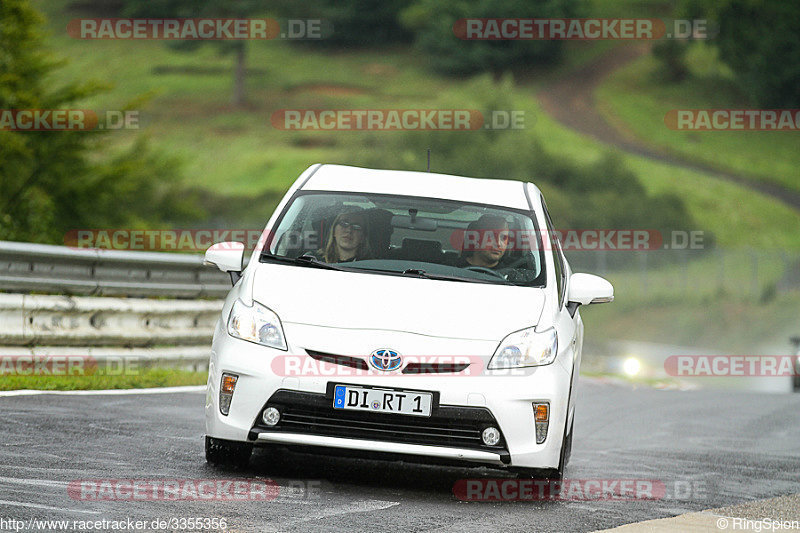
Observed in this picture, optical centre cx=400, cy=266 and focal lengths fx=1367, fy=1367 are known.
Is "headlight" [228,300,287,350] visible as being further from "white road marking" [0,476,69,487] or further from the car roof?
the car roof

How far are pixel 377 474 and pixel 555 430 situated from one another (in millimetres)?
1266

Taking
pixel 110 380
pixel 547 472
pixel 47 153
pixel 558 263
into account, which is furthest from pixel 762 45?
pixel 547 472

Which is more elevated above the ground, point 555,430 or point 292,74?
point 292,74

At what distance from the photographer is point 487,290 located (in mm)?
7566

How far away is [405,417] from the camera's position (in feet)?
22.7

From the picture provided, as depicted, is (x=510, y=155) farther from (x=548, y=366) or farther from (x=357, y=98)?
(x=548, y=366)

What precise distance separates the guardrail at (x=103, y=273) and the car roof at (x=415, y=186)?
343 cm

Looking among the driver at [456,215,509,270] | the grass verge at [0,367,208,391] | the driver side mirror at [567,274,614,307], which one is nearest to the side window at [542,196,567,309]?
the driver side mirror at [567,274,614,307]

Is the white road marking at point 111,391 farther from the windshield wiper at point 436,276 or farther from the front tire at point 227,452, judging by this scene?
the windshield wiper at point 436,276

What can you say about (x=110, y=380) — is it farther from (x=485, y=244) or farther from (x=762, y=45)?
(x=762, y=45)

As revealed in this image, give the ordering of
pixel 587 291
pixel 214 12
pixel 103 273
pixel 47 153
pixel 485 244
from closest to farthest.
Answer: pixel 587 291, pixel 485 244, pixel 103 273, pixel 47 153, pixel 214 12

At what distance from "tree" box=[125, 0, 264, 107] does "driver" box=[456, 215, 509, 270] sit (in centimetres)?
8748

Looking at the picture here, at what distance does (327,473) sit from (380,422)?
0.97m

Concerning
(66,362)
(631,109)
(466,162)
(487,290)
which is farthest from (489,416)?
(631,109)
